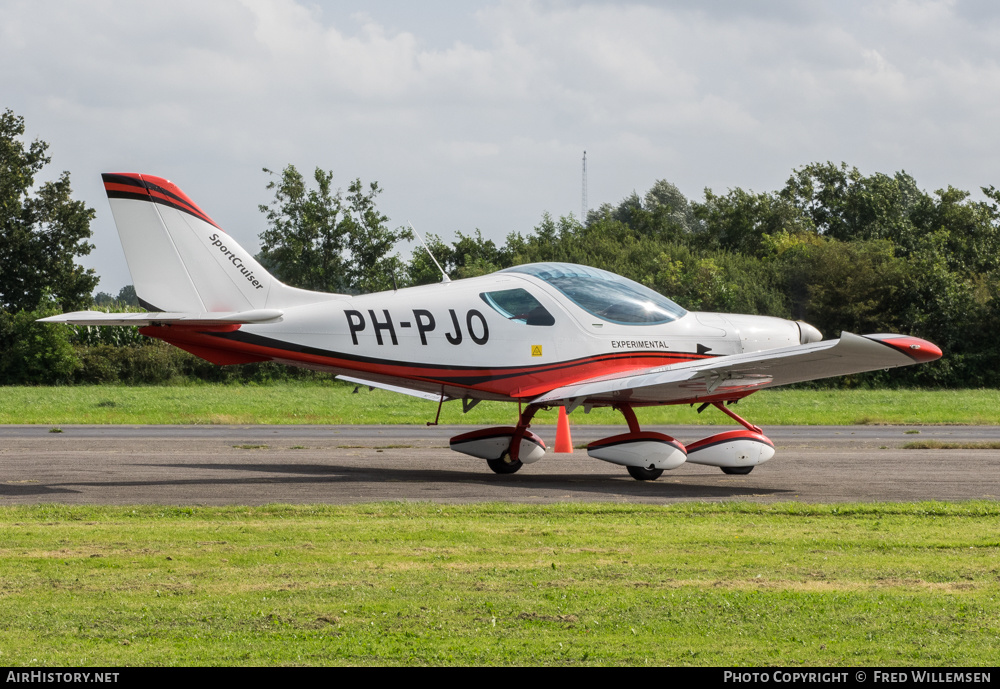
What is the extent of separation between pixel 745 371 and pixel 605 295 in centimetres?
245

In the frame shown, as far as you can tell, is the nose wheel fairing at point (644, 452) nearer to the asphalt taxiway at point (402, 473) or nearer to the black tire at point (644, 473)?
the black tire at point (644, 473)

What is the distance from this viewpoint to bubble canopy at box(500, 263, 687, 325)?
50.4ft

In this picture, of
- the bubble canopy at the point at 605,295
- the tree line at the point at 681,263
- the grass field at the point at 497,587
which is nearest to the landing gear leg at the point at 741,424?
the bubble canopy at the point at 605,295

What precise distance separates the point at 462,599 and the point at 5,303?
197 ft

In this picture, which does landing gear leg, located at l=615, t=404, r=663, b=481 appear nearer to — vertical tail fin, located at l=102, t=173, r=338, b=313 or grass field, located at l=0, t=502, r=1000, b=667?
grass field, located at l=0, t=502, r=1000, b=667

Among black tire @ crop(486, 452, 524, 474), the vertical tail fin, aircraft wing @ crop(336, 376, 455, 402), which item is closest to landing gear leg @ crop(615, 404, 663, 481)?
black tire @ crop(486, 452, 524, 474)

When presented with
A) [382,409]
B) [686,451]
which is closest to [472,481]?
[686,451]

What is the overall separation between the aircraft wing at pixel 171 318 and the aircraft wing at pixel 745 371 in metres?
4.12

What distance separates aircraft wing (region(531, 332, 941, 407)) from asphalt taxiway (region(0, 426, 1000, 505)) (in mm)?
1295

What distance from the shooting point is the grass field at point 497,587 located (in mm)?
5918

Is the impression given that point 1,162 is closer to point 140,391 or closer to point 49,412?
point 140,391

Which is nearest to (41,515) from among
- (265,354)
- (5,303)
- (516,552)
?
(265,354)

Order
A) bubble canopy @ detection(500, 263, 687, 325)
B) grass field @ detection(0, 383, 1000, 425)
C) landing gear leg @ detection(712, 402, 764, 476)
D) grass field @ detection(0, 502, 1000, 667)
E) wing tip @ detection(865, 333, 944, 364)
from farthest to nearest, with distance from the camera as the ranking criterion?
grass field @ detection(0, 383, 1000, 425) → bubble canopy @ detection(500, 263, 687, 325) → landing gear leg @ detection(712, 402, 764, 476) → wing tip @ detection(865, 333, 944, 364) → grass field @ detection(0, 502, 1000, 667)

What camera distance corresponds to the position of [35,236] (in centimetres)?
6288
